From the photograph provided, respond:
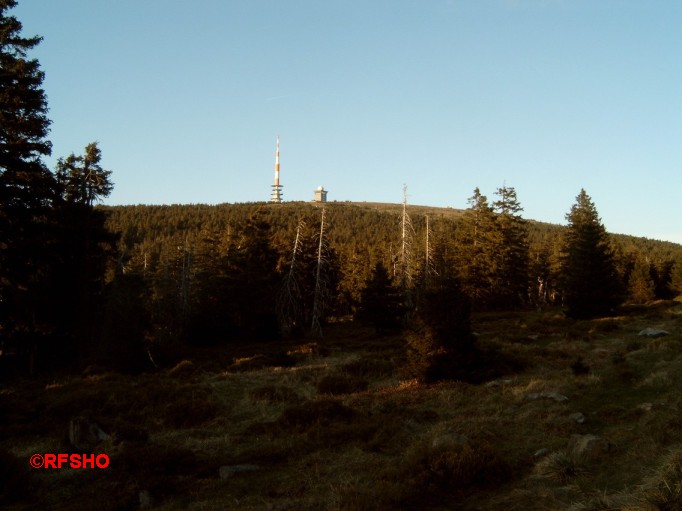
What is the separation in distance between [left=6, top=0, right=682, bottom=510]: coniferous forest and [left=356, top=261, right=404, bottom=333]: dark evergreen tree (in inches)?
6.5

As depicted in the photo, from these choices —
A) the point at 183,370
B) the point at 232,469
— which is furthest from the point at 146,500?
the point at 183,370

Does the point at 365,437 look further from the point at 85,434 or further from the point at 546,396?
the point at 85,434

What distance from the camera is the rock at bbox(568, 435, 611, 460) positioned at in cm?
784

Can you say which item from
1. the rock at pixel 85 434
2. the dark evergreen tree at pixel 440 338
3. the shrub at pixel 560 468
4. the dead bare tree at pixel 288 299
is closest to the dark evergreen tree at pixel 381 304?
the dead bare tree at pixel 288 299

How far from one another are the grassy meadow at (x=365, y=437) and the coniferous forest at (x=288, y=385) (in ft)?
0.18

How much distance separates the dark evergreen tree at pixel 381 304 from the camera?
3503 cm

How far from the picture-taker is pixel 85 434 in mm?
11133

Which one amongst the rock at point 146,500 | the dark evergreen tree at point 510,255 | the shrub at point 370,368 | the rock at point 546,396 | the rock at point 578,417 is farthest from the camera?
the dark evergreen tree at point 510,255

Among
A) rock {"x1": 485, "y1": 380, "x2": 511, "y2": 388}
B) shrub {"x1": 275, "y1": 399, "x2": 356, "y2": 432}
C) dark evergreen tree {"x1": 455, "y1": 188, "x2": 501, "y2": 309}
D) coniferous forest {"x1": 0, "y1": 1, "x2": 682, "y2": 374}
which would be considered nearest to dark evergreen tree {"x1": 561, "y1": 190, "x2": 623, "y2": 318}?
coniferous forest {"x1": 0, "y1": 1, "x2": 682, "y2": 374}

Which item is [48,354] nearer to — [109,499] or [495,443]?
[109,499]

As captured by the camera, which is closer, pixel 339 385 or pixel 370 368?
pixel 339 385

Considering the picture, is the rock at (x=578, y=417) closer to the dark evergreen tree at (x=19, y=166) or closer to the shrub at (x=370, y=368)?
the shrub at (x=370, y=368)

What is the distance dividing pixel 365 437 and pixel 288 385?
7369 mm

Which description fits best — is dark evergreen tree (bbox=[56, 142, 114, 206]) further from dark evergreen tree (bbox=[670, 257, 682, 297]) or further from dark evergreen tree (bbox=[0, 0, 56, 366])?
dark evergreen tree (bbox=[670, 257, 682, 297])
